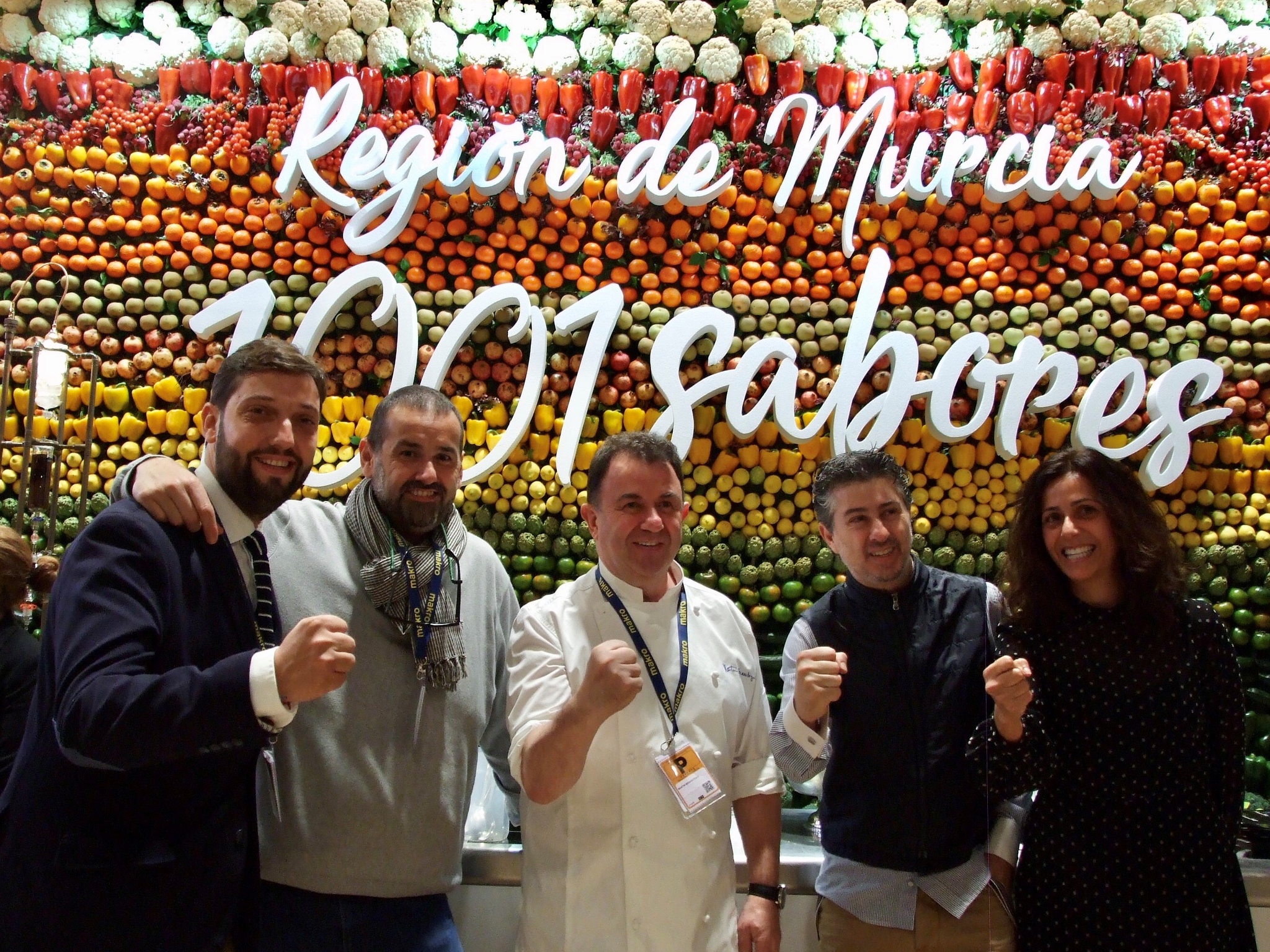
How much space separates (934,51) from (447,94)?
6.50 ft

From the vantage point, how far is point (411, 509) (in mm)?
1979

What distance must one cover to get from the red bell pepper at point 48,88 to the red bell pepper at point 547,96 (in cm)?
150

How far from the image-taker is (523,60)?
Result: 3725 millimetres

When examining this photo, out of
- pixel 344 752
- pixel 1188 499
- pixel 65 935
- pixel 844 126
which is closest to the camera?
pixel 65 935

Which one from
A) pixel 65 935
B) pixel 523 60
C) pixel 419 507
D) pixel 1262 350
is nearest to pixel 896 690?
pixel 419 507

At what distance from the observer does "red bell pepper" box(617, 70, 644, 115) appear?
11.9 feet

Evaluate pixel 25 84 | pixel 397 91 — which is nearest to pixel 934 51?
pixel 397 91

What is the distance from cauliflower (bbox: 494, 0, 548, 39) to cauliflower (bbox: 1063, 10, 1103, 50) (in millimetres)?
2136

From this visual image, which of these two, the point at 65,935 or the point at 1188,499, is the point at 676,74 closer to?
the point at 1188,499

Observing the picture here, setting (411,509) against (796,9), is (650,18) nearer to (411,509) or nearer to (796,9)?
→ (796,9)

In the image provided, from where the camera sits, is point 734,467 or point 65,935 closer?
point 65,935

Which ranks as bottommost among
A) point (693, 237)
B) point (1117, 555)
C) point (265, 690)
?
point (265, 690)

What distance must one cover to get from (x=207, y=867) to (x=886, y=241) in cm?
307

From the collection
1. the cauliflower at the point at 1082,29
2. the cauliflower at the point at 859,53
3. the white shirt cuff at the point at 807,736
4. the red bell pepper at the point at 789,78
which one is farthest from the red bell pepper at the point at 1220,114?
the white shirt cuff at the point at 807,736
